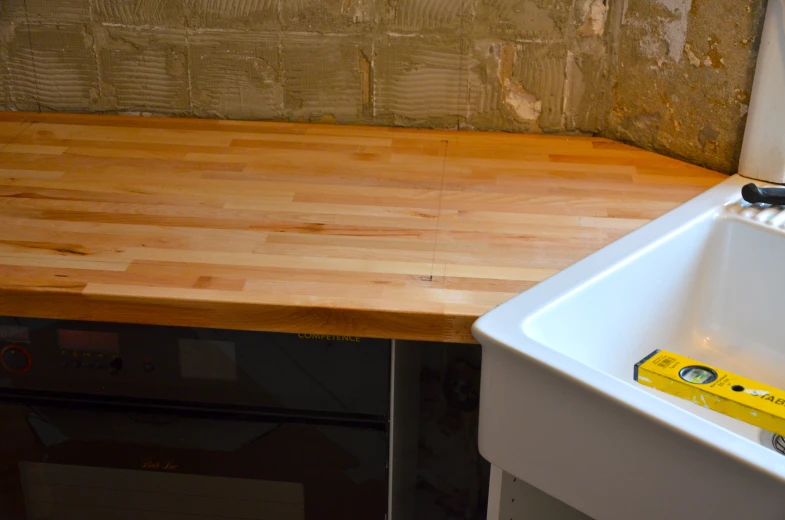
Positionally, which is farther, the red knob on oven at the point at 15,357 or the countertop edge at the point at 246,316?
the red knob on oven at the point at 15,357

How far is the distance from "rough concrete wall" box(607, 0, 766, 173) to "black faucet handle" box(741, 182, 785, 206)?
178 millimetres

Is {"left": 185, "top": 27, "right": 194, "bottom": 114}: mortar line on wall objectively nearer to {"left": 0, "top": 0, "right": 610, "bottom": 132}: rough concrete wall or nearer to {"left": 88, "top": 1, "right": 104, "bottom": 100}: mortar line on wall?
{"left": 0, "top": 0, "right": 610, "bottom": 132}: rough concrete wall

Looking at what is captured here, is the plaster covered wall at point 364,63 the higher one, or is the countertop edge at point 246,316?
the plaster covered wall at point 364,63

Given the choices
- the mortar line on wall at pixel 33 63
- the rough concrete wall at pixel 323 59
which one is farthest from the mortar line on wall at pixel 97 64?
the mortar line on wall at pixel 33 63

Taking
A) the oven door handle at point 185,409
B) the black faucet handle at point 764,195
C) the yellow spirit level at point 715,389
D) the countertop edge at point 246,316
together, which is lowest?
the oven door handle at point 185,409

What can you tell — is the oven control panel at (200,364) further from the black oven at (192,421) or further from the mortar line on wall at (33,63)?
the mortar line on wall at (33,63)

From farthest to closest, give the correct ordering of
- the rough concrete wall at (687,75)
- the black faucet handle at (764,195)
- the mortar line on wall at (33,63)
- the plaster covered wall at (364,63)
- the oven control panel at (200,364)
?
the mortar line on wall at (33,63) < the plaster covered wall at (364,63) < the rough concrete wall at (687,75) < the black faucet handle at (764,195) < the oven control panel at (200,364)

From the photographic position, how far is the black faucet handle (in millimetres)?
1326

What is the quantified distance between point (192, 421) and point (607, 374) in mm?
624

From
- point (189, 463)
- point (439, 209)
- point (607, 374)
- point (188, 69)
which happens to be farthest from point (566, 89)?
point (189, 463)

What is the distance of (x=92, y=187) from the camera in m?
1.44

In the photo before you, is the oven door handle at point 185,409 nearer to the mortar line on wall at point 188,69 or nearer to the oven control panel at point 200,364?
the oven control panel at point 200,364

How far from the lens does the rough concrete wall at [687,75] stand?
1.43 meters

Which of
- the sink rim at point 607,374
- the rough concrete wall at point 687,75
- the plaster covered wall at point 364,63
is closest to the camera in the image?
the sink rim at point 607,374
